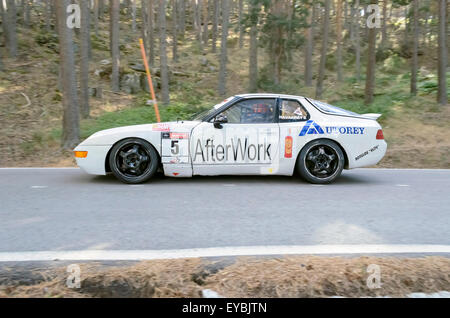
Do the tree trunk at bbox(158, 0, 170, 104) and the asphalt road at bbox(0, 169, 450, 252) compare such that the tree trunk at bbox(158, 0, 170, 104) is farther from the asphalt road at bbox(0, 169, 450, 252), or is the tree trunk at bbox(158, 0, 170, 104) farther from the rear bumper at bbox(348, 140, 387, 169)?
the rear bumper at bbox(348, 140, 387, 169)

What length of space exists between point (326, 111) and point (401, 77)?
82.3 ft

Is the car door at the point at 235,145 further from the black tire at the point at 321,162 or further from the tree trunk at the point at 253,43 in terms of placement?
the tree trunk at the point at 253,43

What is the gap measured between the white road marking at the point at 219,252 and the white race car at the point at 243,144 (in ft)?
9.21

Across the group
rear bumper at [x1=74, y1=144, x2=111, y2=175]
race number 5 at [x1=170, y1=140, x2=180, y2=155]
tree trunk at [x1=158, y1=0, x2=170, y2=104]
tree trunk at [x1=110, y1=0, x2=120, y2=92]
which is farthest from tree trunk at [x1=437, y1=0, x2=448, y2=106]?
tree trunk at [x1=110, y1=0, x2=120, y2=92]

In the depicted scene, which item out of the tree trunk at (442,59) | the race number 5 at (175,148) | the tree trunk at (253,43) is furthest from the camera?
the tree trunk at (253,43)

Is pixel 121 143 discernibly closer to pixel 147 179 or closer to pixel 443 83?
pixel 147 179

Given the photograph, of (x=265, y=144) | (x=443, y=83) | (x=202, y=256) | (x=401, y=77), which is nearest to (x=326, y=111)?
(x=265, y=144)

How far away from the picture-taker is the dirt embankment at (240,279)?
2881mm

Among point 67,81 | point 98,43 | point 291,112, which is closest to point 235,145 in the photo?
point 291,112

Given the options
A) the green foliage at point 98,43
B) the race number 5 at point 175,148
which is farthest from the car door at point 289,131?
the green foliage at point 98,43

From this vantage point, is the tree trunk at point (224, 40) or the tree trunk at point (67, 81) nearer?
the tree trunk at point (67, 81)

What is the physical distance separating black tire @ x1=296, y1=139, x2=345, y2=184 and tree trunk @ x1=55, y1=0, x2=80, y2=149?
620 cm

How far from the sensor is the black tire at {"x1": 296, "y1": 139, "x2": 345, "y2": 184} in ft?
21.9

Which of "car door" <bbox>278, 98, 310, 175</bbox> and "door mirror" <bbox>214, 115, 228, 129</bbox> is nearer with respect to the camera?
"door mirror" <bbox>214, 115, 228, 129</bbox>
